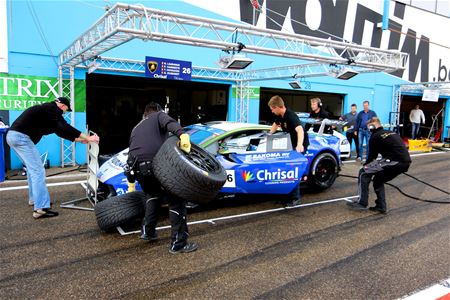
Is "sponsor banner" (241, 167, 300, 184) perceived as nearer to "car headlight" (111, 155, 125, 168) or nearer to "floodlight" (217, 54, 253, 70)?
"car headlight" (111, 155, 125, 168)

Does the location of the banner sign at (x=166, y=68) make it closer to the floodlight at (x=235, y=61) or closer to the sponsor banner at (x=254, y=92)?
the floodlight at (x=235, y=61)

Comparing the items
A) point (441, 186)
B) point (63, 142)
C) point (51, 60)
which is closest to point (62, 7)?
point (51, 60)

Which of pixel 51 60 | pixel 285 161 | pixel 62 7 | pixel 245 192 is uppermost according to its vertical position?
pixel 62 7

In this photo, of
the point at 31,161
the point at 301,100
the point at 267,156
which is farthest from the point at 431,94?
the point at 31,161

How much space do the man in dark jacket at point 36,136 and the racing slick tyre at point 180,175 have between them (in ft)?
6.77

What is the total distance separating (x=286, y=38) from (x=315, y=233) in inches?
189

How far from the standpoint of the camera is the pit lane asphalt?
306 centimetres

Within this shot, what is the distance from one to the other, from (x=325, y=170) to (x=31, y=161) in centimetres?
498

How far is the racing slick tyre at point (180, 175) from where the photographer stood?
3.46 meters

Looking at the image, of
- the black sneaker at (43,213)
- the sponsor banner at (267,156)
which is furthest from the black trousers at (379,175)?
the black sneaker at (43,213)

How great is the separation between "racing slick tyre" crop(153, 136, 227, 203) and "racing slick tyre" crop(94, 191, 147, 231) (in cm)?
85

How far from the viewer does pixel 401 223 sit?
5008 millimetres

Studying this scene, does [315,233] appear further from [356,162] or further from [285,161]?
[356,162]

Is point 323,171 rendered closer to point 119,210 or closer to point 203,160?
point 203,160
